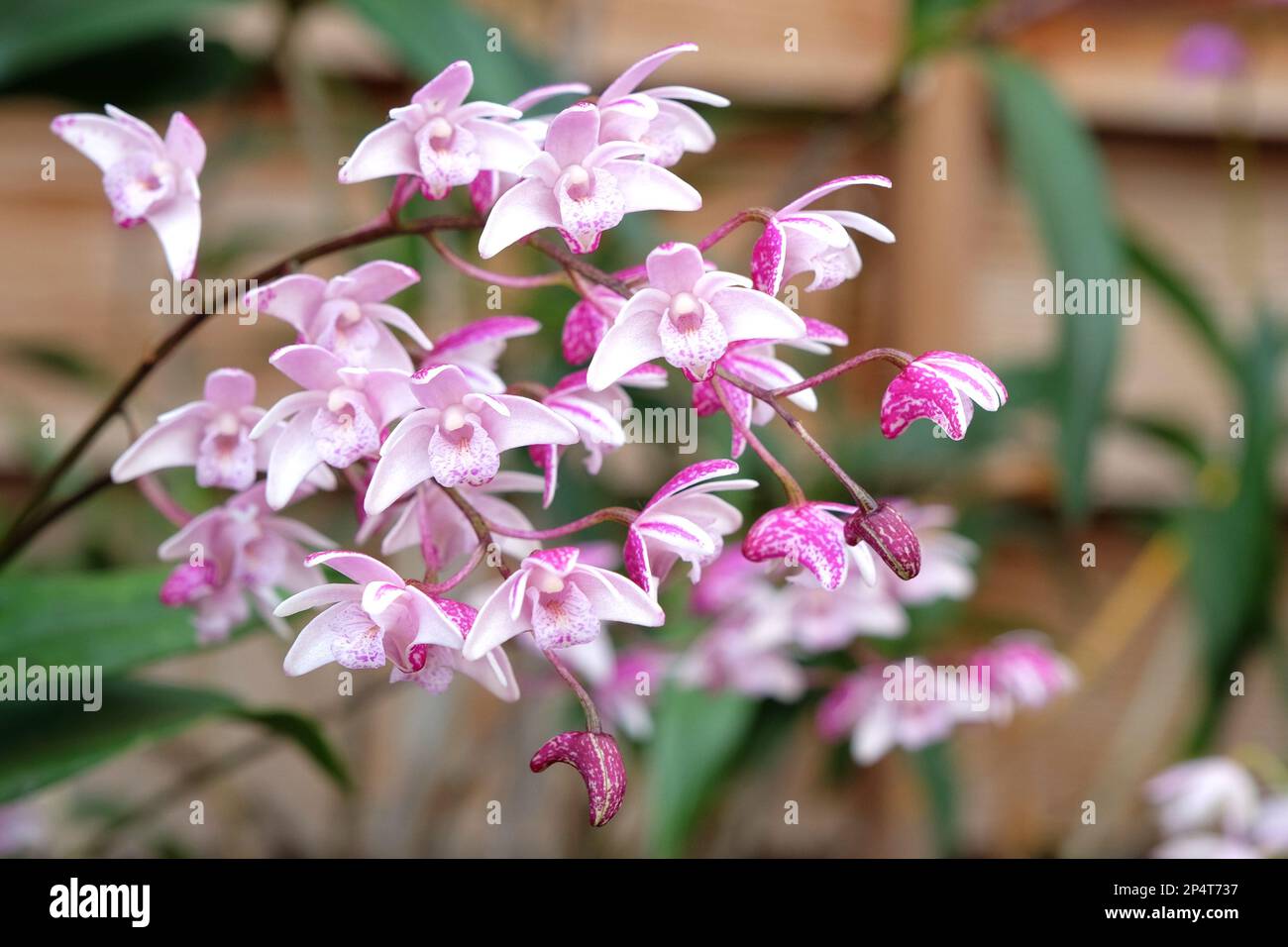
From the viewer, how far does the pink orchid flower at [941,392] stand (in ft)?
0.85

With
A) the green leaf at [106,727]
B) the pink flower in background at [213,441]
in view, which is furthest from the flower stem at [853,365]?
the green leaf at [106,727]

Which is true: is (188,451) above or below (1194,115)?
below

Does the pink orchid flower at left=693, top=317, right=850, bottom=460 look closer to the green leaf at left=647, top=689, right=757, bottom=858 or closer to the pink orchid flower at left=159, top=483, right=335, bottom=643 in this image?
the pink orchid flower at left=159, top=483, right=335, bottom=643

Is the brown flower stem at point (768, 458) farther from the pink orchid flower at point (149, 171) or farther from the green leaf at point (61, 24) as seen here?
the green leaf at point (61, 24)

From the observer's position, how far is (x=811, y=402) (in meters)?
0.30

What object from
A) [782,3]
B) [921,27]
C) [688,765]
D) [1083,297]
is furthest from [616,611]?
[782,3]

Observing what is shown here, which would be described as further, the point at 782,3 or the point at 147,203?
the point at 782,3

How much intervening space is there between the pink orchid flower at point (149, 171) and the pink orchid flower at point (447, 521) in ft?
0.28

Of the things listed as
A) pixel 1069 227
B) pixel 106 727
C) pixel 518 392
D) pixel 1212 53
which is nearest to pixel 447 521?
pixel 518 392

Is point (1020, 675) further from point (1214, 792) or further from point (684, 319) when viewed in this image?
point (684, 319)

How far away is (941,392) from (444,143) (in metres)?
0.14

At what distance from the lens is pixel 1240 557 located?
2.91 ft
